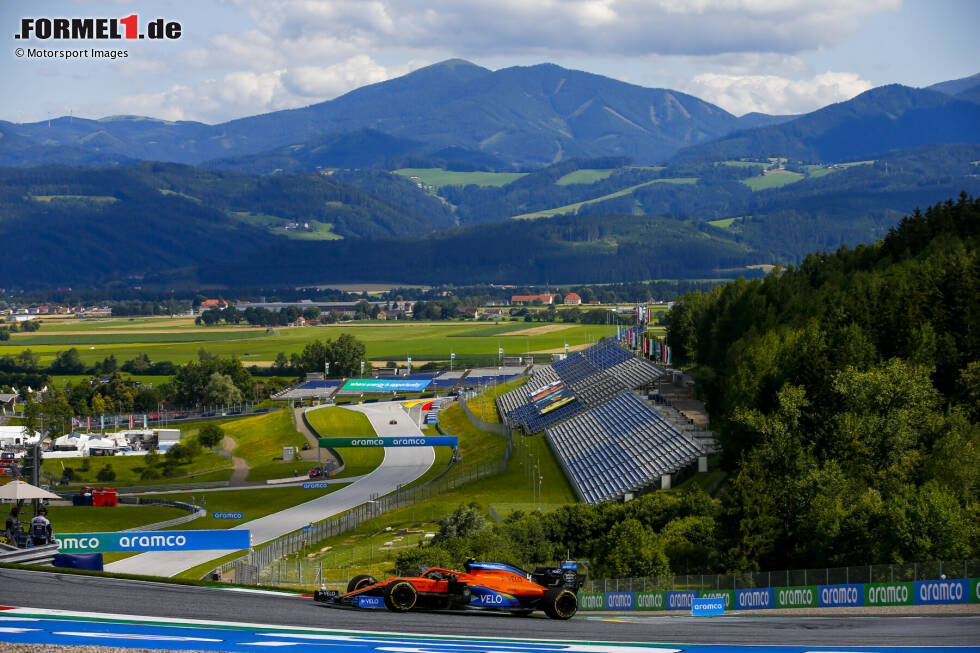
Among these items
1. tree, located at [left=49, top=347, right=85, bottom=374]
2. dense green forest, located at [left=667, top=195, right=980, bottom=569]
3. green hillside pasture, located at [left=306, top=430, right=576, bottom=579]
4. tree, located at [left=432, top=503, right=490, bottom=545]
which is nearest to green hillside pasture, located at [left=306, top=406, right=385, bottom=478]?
green hillside pasture, located at [left=306, top=430, right=576, bottom=579]

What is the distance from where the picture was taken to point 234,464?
358ft

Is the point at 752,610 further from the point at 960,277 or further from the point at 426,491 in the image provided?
the point at 426,491

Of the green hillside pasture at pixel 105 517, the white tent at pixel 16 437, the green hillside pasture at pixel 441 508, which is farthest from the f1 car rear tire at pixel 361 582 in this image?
the white tent at pixel 16 437

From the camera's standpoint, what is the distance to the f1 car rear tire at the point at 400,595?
29.2 meters

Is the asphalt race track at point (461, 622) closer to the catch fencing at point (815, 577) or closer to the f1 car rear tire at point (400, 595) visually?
the f1 car rear tire at point (400, 595)

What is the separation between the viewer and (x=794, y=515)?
4781 centimetres

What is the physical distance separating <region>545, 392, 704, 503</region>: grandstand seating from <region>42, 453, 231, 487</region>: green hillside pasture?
33942 millimetres

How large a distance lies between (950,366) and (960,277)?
22.2 ft

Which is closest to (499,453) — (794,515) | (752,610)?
(794,515)

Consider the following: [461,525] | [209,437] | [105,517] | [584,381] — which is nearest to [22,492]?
[105,517]

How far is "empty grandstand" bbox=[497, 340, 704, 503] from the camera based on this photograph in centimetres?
6719

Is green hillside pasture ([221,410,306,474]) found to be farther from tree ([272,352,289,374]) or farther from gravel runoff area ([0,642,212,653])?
gravel runoff area ([0,642,212,653])

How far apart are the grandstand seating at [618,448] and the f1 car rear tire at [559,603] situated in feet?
107

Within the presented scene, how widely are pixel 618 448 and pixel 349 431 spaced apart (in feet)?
170
